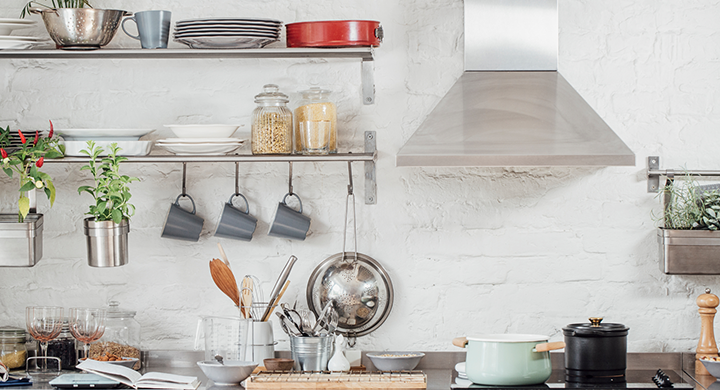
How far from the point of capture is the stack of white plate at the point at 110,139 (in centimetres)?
230

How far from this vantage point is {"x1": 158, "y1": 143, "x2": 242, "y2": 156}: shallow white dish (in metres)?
2.27

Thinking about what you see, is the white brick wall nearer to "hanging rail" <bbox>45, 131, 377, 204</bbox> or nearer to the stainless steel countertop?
the stainless steel countertop

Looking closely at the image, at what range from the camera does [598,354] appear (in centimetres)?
219

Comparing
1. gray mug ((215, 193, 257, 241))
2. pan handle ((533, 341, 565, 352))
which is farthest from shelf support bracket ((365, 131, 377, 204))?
pan handle ((533, 341, 565, 352))

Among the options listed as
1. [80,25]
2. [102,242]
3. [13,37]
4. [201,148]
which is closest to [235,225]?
[201,148]

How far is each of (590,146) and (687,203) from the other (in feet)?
1.94

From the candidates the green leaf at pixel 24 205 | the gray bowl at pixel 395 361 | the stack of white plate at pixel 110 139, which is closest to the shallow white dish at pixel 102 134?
the stack of white plate at pixel 110 139

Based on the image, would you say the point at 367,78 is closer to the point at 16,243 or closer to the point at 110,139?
the point at 110,139

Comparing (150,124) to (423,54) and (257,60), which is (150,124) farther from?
(423,54)

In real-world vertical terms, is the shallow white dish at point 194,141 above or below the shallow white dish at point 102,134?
below

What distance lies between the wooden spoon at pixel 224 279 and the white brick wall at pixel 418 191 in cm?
12

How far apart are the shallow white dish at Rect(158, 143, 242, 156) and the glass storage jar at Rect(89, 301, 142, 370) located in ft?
1.97

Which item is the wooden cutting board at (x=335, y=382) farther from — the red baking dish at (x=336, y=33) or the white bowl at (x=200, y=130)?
the red baking dish at (x=336, y=33)

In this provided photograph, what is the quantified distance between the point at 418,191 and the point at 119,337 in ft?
3.69
